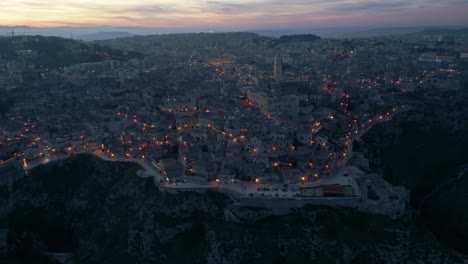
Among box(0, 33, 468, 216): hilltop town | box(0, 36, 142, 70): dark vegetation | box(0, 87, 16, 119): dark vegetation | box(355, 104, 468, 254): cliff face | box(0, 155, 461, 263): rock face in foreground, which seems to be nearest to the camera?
box(0, 155, 461, 263): rock face in foreground

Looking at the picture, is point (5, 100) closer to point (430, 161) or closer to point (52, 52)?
point (52, 52)

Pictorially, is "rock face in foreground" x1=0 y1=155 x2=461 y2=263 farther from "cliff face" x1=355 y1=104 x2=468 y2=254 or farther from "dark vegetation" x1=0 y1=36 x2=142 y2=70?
"dark vegetation" x1=0 y1=36 x2=142 y2=70

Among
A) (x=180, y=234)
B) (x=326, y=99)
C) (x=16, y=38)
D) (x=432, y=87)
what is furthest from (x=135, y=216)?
(x=16, y=38)

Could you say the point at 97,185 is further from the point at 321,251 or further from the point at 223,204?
the point at 321,251

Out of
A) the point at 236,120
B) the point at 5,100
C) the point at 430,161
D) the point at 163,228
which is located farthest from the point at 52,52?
the point at 430,161

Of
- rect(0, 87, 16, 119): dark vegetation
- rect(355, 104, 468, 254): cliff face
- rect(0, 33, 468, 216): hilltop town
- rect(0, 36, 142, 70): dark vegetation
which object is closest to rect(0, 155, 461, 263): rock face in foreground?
rect(0, 33, 468, 216): hilltop town

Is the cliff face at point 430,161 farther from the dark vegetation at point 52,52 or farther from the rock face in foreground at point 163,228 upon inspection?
the dark vegetation at point 52,52

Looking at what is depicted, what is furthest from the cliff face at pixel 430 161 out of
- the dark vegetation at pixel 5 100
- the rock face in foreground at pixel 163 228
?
the dark vegetation at pixel 5 100

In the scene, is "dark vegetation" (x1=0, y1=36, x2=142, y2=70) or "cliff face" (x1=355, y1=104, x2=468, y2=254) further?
"dark vegetation" (x1=0, y1=36, x2=142, y2=70)
